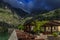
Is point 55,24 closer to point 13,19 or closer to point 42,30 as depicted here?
point 42,30

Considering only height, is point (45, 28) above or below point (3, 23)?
below

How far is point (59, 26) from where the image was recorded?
2912cm

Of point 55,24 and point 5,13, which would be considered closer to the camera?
point 55,24

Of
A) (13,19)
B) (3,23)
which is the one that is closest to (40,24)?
(3,23)

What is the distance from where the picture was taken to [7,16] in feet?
Result: 575

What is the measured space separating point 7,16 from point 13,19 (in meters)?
5.58

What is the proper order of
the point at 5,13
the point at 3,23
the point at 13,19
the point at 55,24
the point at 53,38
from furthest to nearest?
1. the point at 5,13
2. the point at 13,19
3. the point at 3,23
4. the point at 55,24
5. the point at 53,38

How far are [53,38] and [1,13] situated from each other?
170019mm

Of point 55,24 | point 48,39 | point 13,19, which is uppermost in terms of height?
point 13,19

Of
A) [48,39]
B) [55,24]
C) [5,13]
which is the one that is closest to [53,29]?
[55,24]

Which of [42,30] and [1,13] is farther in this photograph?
[1,13]

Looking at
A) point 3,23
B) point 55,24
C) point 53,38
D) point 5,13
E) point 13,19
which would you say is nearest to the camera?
point 53,38

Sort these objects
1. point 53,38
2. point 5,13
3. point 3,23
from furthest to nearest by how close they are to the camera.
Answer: point 5,13 → point 3,23 → point 53,38

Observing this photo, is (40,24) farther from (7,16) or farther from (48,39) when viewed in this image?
(7,16)
